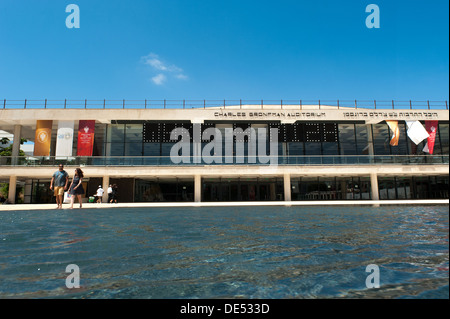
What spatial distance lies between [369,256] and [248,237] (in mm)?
2242

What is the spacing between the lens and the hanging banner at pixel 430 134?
29.0 meters

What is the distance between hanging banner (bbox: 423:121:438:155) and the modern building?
0.09 metres

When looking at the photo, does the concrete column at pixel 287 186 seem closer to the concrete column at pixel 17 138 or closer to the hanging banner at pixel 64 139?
the hanging banner at pixel 64 139

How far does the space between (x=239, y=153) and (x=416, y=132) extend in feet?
60.1

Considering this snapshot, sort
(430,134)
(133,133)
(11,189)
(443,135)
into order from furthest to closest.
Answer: (443,135) < (133,133) < (430,134) < (11,189)

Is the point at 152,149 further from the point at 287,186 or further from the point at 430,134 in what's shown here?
the point at 430,134

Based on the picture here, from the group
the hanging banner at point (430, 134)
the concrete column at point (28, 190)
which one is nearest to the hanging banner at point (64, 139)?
the concrete column at point (28, 190)

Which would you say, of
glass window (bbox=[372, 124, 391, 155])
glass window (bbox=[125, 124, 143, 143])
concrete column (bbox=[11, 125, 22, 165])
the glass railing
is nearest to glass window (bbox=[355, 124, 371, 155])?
glass window (bbox=[372, 124, 391, 155])

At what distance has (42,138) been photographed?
27125 millimetres

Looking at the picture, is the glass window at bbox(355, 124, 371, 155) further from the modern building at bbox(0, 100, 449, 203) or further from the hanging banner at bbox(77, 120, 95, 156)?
the hanging banner at bbox(77, 120, 95, 156)

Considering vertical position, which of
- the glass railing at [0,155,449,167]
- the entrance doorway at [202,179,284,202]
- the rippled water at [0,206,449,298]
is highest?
the glass railing at [0,155,449,167]

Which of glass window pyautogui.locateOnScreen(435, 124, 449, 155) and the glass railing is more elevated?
glass window pyautogui.locateOnScreen(435, 124, 449, 155)

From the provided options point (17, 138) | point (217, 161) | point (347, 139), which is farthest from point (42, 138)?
point (347, 139)

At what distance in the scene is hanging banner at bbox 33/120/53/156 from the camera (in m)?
26.9
